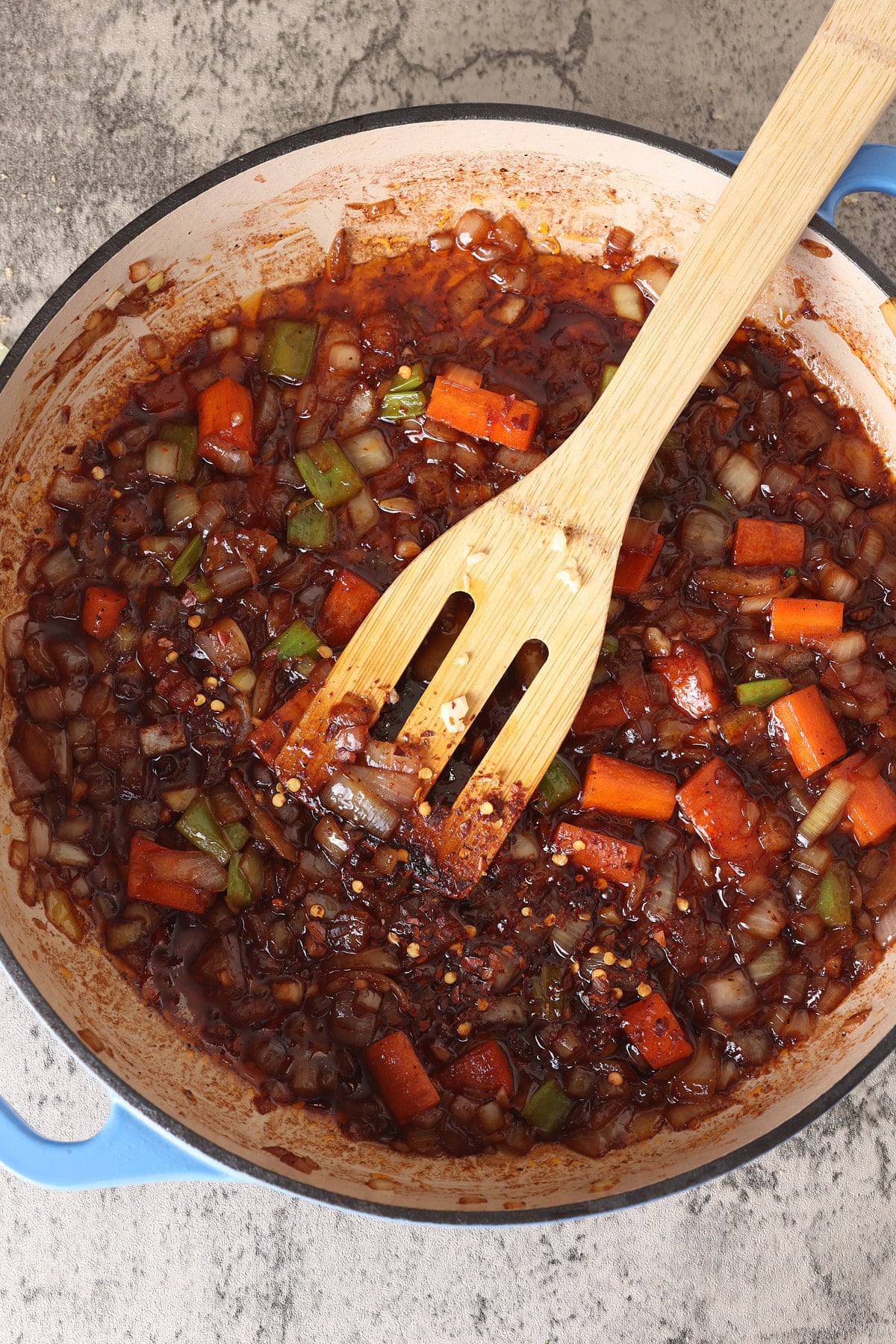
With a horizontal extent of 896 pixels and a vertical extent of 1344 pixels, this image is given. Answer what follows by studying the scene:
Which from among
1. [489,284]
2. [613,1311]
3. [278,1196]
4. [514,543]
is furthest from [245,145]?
[613,1311]

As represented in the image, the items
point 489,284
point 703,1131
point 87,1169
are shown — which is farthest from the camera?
point 489,284

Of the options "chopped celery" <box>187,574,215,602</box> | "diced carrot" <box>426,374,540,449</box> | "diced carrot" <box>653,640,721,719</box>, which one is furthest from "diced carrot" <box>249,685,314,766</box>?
"diced carrot" <box>653,640,721,719</box>

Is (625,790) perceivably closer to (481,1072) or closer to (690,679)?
(690,679)

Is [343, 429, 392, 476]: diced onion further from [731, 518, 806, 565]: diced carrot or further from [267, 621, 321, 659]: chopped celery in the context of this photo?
[731, 518, 806, 565]: diced carrot

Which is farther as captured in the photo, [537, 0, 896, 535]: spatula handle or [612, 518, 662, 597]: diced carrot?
[612, 518, 662, 597]: diced carrot

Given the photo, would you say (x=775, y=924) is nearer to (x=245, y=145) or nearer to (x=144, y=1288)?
(x=144, y=1288)

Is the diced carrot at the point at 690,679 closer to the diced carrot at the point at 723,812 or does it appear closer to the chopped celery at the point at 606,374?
the diced carrot at the point at 723,812

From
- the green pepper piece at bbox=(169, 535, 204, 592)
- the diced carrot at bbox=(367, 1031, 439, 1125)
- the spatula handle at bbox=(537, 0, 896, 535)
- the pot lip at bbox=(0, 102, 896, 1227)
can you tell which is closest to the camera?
the pot lip at bbox=(0, 102, 896, 1227)
